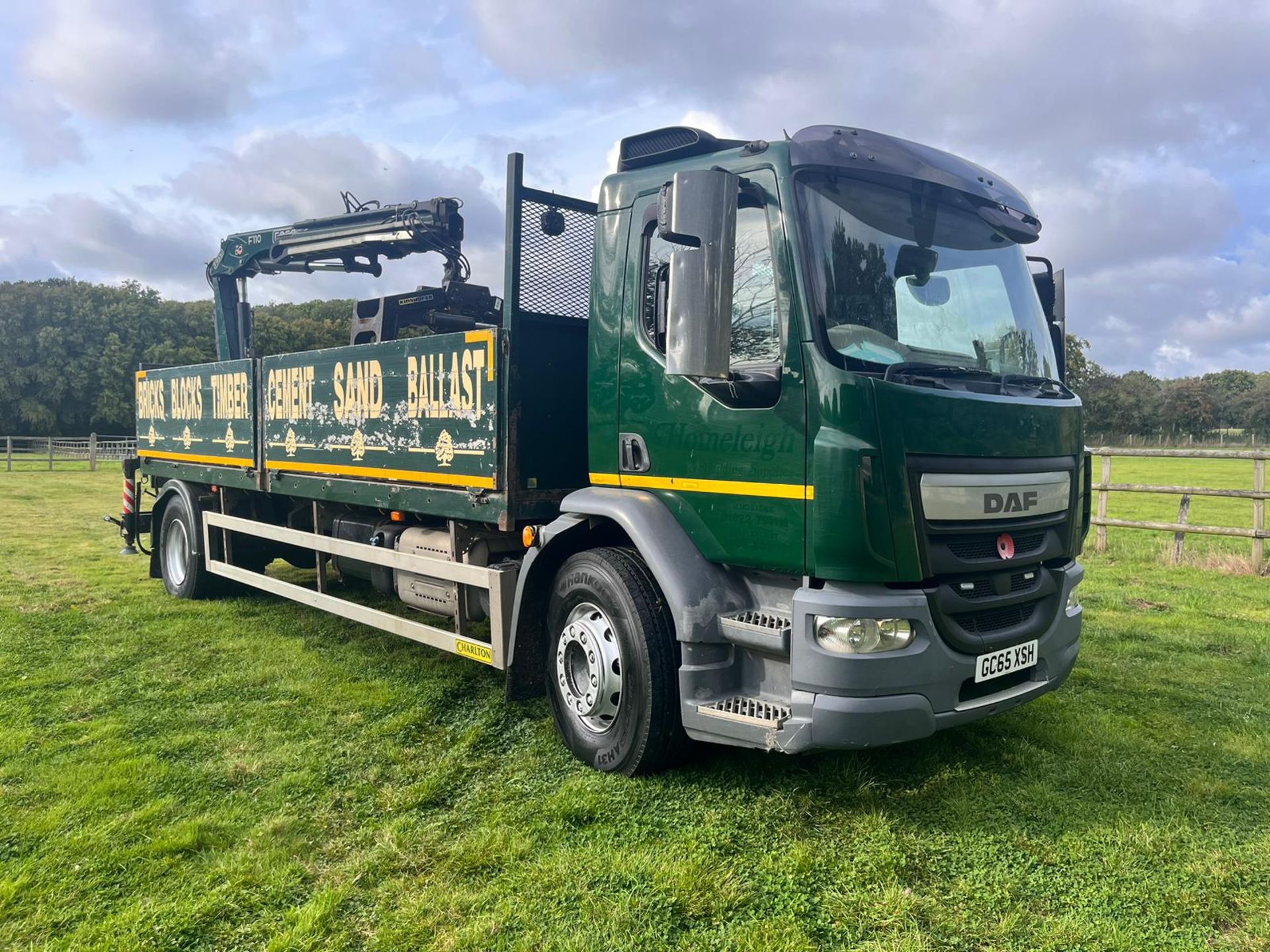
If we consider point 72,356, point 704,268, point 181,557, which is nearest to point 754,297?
point 704,268

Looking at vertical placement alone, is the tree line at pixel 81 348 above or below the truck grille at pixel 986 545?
above

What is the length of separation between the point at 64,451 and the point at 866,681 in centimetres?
3872

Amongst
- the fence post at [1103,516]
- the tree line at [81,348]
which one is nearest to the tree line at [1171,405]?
the tree line at [81,348]

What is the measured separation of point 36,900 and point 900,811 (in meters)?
→ 3.23

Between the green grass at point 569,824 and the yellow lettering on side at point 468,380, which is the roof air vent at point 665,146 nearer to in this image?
the yellow lettering on side at point 468,380

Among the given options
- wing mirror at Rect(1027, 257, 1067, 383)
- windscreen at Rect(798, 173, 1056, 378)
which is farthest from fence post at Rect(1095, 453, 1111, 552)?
windscreen at Rect(798, 173, 1056, 378)

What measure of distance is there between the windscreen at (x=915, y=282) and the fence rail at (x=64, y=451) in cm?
3113

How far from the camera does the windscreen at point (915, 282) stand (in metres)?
3.31

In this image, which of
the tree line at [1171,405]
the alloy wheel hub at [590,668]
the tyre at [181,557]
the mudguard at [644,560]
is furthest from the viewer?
the tree line at [1171,405]

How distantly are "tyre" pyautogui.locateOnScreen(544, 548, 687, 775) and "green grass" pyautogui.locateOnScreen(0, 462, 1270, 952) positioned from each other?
158mm

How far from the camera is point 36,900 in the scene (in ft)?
9.36

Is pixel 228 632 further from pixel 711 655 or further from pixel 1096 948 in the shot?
pixel 1096 948

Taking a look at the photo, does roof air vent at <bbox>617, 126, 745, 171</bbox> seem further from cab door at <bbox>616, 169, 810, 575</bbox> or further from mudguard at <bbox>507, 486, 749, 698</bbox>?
mudguard at <bbox>507, 486, 749, 698</bbox>

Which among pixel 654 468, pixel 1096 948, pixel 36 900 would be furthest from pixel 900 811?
pixel 36 900
